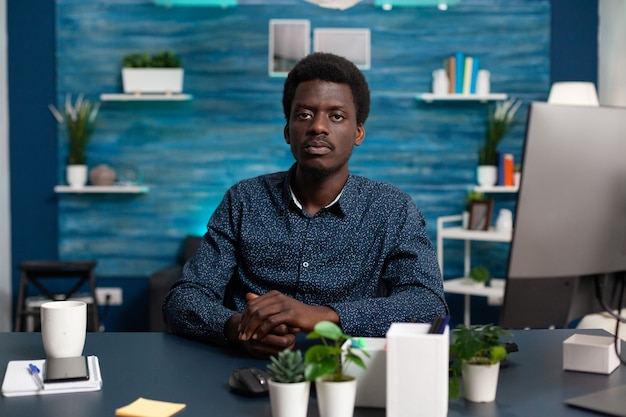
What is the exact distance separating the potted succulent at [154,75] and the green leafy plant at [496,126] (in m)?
1.83

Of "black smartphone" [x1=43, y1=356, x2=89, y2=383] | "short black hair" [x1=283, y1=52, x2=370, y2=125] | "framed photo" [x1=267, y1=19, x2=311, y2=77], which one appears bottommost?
"black smartphone" [x1=43, y1=356, x2=89, y2=383]

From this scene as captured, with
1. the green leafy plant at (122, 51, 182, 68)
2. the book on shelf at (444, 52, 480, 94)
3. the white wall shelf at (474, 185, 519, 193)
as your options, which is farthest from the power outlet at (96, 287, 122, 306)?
the book on shelf at (444, 52, 480, 94)

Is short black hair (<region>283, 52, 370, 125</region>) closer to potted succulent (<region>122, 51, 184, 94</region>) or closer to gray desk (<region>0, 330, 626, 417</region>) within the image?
gray desk (<region>0, 330, 626, 417</region>)

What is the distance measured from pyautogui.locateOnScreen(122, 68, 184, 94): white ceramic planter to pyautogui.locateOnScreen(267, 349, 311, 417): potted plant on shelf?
11.4 ft

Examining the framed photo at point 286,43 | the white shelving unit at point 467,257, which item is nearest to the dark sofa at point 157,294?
the framed photo at point 286,43

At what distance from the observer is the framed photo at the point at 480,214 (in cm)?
430

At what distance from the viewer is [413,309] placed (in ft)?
5.57

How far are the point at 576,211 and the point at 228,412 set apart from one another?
0.63 meters

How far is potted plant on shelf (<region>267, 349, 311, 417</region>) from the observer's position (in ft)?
3.59

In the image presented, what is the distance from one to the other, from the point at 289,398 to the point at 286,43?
3.60 m

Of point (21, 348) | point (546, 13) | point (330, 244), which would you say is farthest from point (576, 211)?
point (546, 13)

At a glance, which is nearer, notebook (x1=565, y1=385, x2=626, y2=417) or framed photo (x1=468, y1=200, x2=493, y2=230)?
notebook (x1=565, y1=385, x2=626, y2=417)

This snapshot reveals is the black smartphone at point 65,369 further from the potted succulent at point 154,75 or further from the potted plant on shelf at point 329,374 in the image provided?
the potted succulent at point 154,75

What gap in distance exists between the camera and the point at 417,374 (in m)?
1.11
